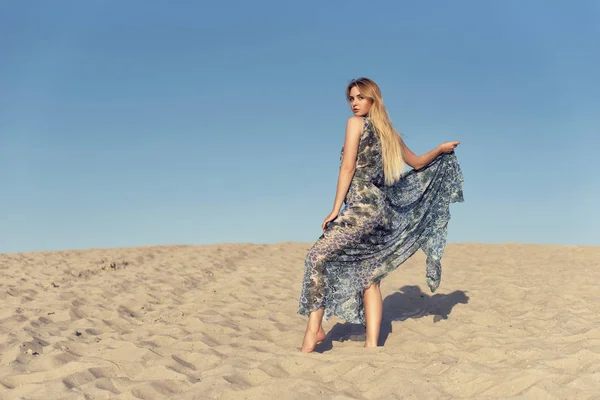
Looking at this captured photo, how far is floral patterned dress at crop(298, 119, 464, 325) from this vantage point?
16.5ft

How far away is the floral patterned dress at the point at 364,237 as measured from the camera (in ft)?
16.5

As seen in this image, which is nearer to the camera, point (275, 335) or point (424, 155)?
point (424, 155)

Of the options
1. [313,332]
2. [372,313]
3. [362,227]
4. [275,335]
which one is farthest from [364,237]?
[275,335]

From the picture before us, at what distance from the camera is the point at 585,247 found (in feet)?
46.5

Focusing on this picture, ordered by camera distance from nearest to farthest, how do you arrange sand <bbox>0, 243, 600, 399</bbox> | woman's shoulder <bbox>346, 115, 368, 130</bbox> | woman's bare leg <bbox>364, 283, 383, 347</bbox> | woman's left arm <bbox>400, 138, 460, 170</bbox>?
sand <bbox>0, 243, 600, 399</bbox>, woman's shoulder <bbox>346, 115, 368, 130</bbox>, woman's bare leg <bbox>364, 283, 383, 347</bbox>, woman's left arm <bbox>400, 138, 460, 170</bbox>

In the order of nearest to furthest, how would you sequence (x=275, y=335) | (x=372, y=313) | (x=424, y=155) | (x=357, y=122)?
(x=357, y=122) → (x=372, y=313) → (x=424, y=155) → (x=275, y=335)

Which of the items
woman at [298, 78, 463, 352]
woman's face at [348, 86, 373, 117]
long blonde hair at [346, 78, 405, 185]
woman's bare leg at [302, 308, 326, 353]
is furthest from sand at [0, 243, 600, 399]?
woman's face at [348, 86, 373, 117]

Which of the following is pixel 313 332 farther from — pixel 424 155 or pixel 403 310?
pixel 403 310

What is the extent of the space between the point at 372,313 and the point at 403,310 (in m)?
2.32

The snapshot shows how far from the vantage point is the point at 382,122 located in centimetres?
498

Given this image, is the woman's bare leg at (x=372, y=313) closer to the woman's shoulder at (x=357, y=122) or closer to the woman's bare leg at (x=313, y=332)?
the woman's bare leg at (x=313, y=332)

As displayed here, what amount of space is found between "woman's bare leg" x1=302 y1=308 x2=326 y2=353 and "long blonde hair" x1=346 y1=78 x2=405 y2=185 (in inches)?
58.3

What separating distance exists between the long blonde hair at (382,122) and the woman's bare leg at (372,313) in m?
1.19

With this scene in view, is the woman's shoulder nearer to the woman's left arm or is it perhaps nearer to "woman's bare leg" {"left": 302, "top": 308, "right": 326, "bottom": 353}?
the woman's left arm
